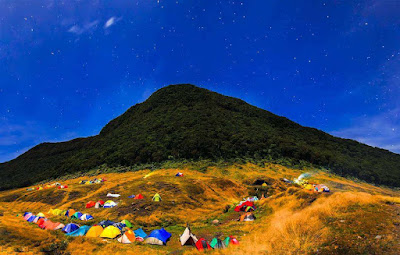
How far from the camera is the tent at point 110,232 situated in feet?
54.3

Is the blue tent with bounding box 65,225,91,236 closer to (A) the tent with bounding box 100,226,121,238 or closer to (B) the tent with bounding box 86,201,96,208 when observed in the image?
(A) the tent with bounding box 100,226,121,238

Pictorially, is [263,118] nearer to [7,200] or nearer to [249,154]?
[249,154]

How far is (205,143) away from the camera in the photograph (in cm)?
6203

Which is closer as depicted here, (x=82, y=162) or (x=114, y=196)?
(x=114, y=196)

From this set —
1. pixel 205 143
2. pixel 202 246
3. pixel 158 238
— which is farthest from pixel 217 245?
pixel 205 143

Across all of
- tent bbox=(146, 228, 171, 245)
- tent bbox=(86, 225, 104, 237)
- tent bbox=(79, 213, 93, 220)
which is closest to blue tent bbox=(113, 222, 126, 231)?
tent bbox=(86, 225, 104, 237)

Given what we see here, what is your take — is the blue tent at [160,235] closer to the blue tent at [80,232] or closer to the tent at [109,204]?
the blue tent at [80,232]

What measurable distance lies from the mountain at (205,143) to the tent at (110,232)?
140 ft

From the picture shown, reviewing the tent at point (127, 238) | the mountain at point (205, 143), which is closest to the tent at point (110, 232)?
the tent at point (127, 238)

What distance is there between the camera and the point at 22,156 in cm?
11206

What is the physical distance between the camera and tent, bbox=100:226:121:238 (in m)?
16.5

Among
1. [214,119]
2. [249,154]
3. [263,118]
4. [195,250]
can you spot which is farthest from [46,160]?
[195,250]

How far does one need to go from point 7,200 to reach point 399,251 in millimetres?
65267

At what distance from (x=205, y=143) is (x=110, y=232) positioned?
4637 centimetres
